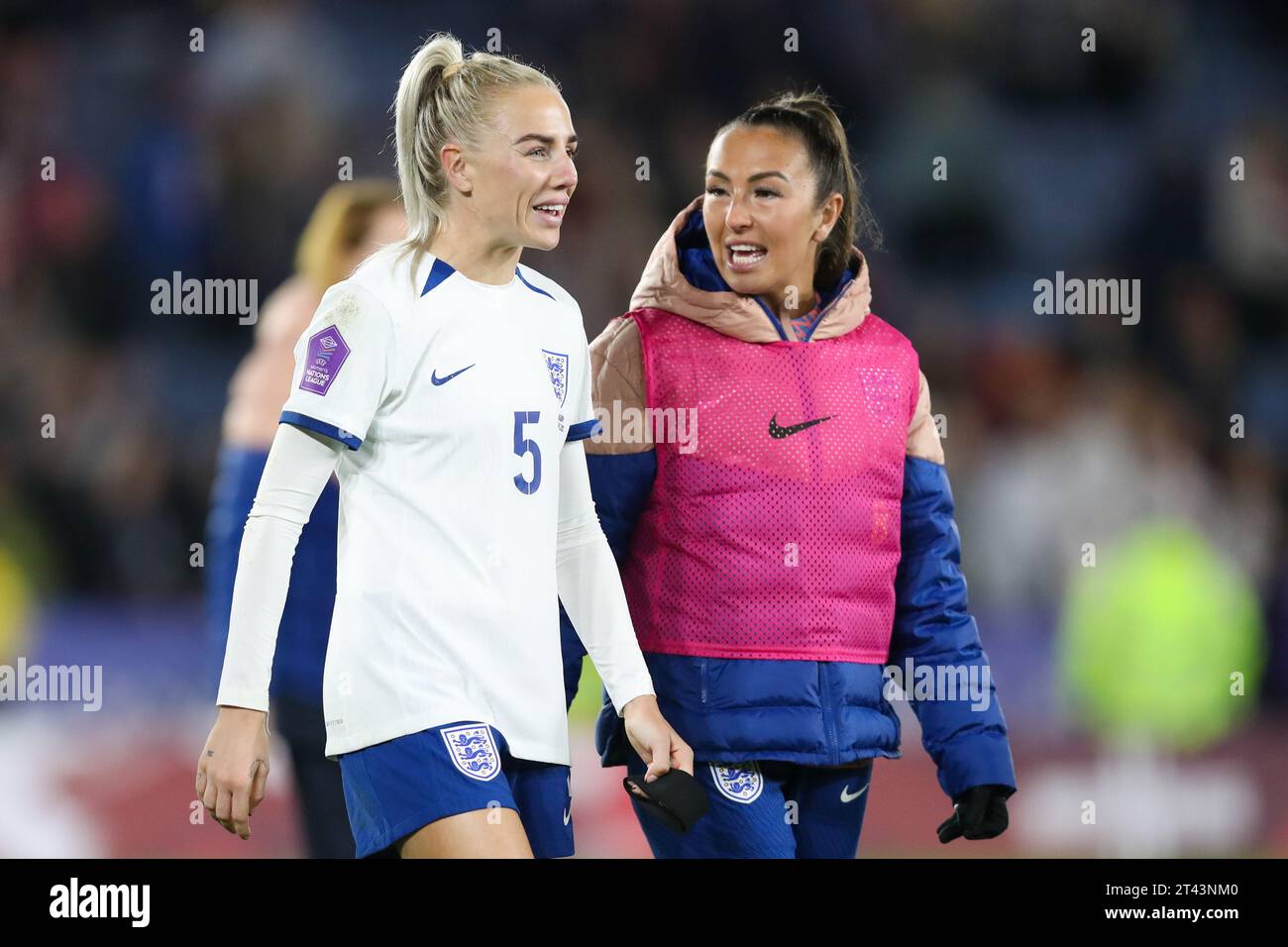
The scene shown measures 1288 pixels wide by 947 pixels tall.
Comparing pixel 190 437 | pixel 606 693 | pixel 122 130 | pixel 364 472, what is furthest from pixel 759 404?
pixel 122 130

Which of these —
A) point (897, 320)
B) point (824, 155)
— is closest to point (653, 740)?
point (824, 155)

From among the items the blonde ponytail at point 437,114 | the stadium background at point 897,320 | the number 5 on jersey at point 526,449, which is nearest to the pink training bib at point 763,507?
the number 5 on jersey at point 526,449

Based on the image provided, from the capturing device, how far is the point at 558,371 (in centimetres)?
300

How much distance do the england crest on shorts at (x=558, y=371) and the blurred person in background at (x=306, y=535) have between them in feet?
3.00

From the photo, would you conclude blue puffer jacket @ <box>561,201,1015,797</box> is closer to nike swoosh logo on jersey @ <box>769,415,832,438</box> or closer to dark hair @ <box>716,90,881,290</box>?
dark hair @ <box>716,90,881,290</box>

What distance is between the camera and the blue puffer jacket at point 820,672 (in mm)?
3213

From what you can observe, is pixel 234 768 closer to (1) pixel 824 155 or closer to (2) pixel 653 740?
(2) pixel 653 740

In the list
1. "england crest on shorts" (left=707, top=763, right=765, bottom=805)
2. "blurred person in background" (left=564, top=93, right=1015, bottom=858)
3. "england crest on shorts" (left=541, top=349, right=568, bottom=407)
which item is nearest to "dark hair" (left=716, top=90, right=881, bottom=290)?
"blurred person in background" (left=564, top=93, right=1015, bottom=858)

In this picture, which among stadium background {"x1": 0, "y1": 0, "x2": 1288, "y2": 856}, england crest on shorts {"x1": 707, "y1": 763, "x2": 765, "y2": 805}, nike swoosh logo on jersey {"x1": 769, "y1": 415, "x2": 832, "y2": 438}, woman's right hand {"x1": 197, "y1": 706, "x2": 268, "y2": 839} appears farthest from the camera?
stadium background {"x1": 0, "y1": 0, "x2": 1288, "y2": 856}

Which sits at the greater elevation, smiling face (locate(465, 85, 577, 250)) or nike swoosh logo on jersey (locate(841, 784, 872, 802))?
smiling face (locate(465, 85, 577, 250))

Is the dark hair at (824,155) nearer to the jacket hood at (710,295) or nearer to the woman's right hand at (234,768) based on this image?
the jacket hood at (710,295)

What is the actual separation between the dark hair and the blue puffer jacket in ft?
0.19

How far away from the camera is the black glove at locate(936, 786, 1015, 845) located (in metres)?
3.34

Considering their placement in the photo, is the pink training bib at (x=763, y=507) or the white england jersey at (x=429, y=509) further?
the pink training bib at (x=763, y=507)
